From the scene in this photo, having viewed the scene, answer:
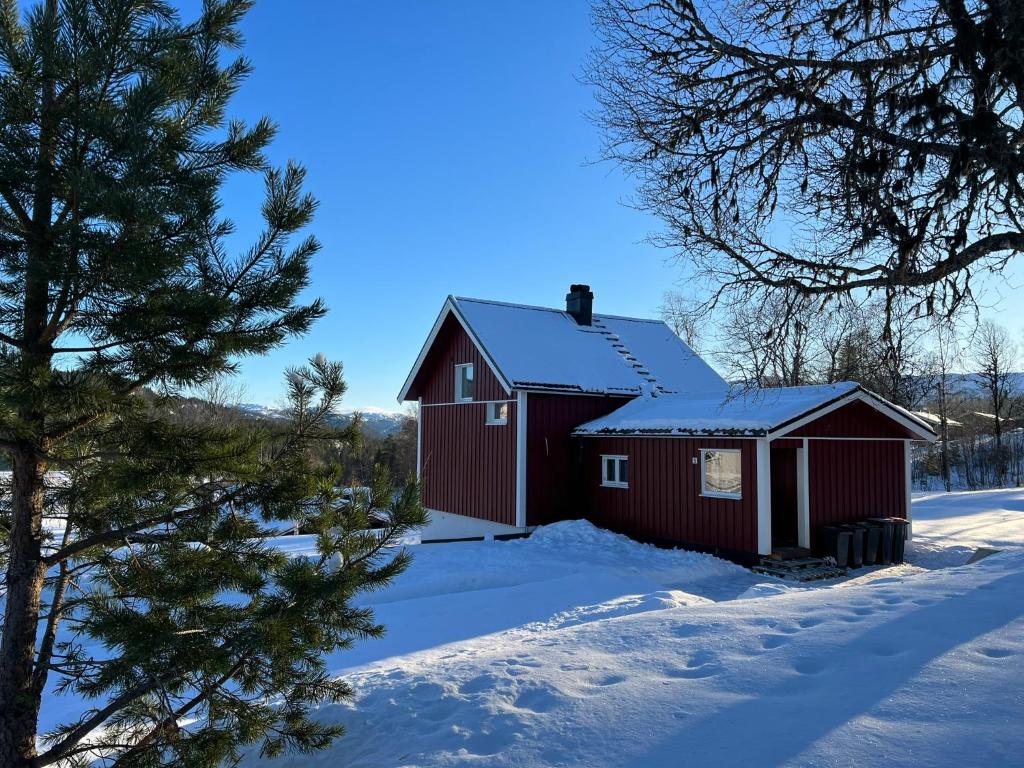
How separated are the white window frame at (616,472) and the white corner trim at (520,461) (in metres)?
1.86

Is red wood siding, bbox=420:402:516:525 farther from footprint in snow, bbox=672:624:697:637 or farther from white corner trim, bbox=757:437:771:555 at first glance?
footprint in snow, bbox=672:624:697:637

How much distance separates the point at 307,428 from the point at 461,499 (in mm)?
13627

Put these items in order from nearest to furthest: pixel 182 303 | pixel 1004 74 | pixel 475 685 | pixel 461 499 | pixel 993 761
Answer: pixel 993 761
pixel 182 303
pixel 475 685
pixel 1004 74
pixel 461 499

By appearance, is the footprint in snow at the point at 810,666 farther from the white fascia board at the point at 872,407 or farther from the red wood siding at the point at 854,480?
the red wood siding at the point at 854,480

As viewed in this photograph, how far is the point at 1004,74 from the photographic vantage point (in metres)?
5.19

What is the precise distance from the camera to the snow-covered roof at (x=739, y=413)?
473 inches

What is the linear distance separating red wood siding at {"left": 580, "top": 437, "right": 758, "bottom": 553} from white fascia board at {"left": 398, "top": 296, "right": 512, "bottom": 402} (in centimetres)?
269

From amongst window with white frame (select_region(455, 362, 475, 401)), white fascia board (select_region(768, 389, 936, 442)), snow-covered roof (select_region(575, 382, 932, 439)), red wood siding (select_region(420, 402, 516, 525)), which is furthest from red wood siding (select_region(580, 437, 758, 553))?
window with white frame (select_region(455, 362, 475, 401))

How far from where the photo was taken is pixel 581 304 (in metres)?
19.4

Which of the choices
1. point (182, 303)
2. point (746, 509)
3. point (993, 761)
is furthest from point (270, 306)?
point (746, 509)

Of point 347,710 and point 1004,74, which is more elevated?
point 1004,74

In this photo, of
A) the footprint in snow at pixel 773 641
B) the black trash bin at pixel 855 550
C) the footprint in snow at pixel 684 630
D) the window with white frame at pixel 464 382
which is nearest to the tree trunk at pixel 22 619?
the footprint in snow at pixel 684 630

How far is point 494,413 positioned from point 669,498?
499cm

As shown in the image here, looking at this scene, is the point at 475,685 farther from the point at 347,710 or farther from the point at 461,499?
the point at 461,499
